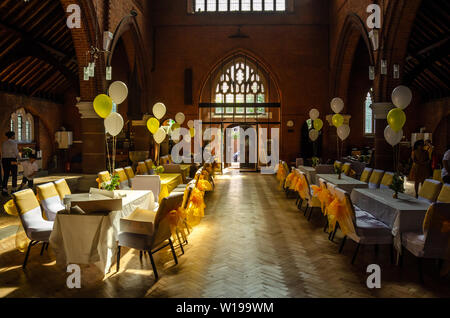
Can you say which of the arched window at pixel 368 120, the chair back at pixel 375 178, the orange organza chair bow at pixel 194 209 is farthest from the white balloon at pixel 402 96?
the arched window at pixel 368 120

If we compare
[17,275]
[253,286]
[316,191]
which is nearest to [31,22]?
[17,275]

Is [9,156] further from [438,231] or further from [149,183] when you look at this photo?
[438,231]

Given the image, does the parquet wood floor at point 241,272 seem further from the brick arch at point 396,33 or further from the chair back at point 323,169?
the brick arch at point 396,33

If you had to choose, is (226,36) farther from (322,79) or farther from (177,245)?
(177,245)

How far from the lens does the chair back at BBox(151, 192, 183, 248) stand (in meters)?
3.75

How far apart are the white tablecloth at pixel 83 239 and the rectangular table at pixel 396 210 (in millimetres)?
3341

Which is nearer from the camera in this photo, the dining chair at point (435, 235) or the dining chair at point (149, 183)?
the dining chair at point (435, 235)

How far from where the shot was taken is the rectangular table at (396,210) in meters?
3.96

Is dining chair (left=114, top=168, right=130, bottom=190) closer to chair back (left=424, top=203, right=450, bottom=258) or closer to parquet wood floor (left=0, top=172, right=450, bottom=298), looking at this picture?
parquet wood floor (left=0, top=172, right=450, bottom=298)

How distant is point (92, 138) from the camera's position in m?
9.06

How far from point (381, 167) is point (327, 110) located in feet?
21.0

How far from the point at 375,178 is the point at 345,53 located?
8.75 m

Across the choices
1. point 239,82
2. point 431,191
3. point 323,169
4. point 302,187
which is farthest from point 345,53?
point 431,191

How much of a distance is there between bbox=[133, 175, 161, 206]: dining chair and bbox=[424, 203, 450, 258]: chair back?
4.62 meters
